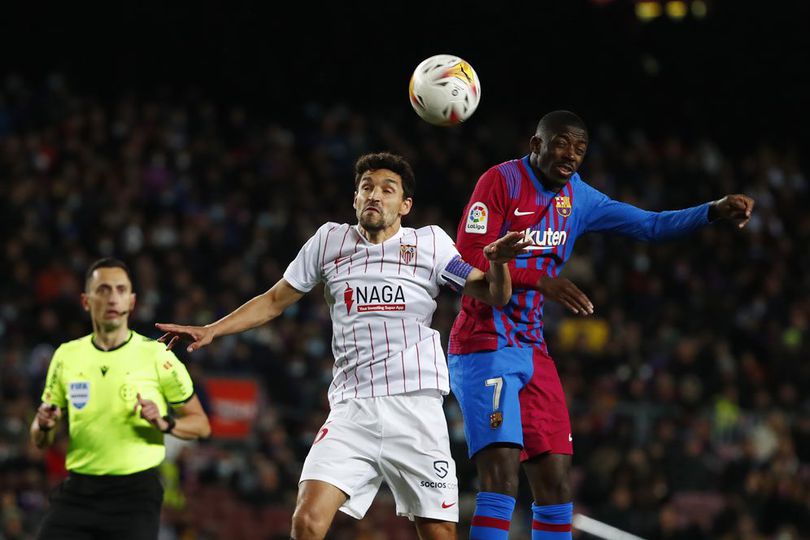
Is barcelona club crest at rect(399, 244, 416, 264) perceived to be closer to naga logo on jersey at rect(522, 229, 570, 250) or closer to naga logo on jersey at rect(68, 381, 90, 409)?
naga logo on jersey at rect(522, 229, 570, 250)

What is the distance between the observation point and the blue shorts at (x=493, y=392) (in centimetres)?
637

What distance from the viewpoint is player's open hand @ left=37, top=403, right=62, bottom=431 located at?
6.91m

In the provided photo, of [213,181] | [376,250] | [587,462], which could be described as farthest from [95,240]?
[376,250]

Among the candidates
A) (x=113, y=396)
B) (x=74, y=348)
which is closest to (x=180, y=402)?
(x=113, y=396)

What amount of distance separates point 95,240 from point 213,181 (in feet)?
9.74

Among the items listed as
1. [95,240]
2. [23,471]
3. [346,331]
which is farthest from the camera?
[95,240]

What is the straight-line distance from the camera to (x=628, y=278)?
1820 centimetres

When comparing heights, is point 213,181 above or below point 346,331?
above

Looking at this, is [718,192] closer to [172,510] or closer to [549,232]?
[172,510]

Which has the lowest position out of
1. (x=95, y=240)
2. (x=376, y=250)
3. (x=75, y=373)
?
(x=75, y=373)

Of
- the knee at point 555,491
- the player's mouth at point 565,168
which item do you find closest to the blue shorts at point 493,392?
the knee at point 555,491

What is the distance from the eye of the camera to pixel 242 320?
6.36 meters

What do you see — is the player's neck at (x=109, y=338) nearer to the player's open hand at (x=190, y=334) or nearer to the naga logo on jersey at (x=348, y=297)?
the player's open hand at (x=190, y=334)

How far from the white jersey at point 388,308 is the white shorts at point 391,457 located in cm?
12
